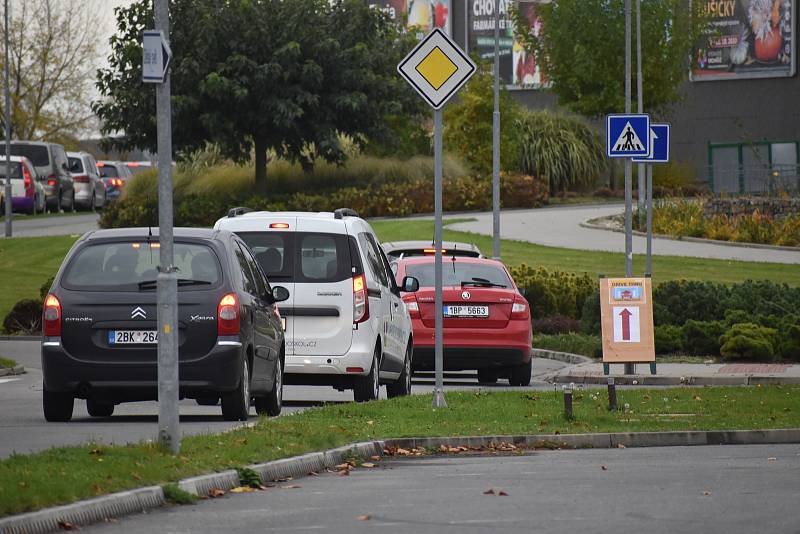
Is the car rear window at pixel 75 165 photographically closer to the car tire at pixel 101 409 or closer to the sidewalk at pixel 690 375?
the sidewalk at pixel 690 375

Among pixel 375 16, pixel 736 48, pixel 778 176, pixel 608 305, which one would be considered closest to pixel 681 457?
pixel 608 305

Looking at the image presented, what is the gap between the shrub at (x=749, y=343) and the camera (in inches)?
967

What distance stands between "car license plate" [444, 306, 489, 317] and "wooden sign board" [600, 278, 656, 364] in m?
1.40

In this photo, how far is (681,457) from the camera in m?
13.0

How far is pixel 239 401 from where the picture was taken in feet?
49.9

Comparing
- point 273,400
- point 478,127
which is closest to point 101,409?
point 273,400

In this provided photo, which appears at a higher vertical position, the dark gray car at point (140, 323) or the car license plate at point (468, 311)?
the dark gray car at point (140, 323)

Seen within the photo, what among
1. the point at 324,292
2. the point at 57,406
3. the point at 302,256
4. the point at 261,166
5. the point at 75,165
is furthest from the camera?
the point at 75,165

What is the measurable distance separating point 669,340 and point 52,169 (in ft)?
120

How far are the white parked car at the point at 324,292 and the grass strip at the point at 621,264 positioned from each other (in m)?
18.3

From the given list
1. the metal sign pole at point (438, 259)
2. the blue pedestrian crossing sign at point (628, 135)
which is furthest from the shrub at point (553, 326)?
the metal sign pole at point (438, 259)

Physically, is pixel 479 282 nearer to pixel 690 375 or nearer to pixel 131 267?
pixel 690 375

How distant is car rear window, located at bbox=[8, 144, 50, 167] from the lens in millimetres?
58000

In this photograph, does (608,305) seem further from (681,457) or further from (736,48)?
(736,48)
